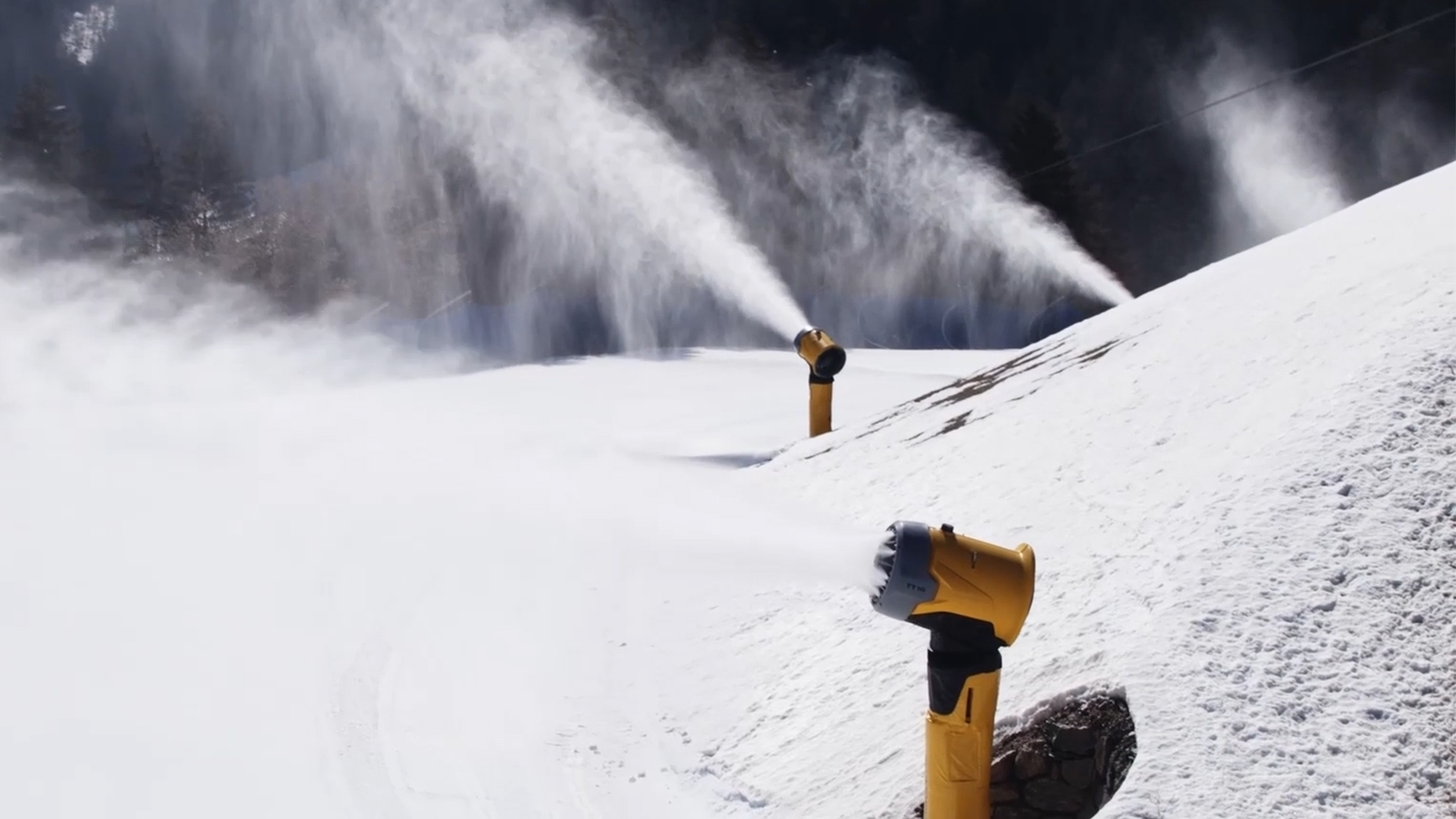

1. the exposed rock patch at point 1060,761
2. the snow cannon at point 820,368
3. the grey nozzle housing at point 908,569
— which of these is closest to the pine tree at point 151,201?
the snow cannon at point 820,368

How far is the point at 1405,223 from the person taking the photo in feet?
20.9

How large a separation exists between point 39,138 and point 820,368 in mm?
36210

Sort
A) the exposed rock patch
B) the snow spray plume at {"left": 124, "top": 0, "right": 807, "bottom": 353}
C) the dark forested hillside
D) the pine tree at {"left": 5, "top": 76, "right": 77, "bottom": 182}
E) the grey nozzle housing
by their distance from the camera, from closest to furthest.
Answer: the grey nozzle housing < the exposed rock patch < the snow spray plume at {"left": 124, "top": 0, "right": 807, "bottom": 353} < the dark forested hillside < the pine tree at {"left": 5, "top": 76, "right": 77, "bottom": 182}

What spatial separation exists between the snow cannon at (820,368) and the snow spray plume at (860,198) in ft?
60.4

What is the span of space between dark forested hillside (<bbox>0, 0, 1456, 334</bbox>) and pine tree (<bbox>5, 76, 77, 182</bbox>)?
0.05 meters

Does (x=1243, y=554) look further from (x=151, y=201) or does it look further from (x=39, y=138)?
(x=39, y=138)

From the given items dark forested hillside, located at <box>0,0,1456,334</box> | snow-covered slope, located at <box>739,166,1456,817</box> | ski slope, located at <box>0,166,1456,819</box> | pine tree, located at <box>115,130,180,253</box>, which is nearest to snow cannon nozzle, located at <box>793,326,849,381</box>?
ski slope, located at <box>0,166,1456,819</box>

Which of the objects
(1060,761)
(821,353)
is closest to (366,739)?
(1060,761)

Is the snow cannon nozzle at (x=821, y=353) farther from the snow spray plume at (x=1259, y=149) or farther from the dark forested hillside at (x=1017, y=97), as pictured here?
the snow spray plume at (x=1259, y=149)

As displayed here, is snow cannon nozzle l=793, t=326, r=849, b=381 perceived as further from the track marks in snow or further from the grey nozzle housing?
the grey nozzle housing

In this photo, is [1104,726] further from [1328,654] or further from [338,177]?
[338,177]

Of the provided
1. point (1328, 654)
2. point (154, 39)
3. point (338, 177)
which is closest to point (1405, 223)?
point (1328, 654)

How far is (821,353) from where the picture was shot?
10.3m

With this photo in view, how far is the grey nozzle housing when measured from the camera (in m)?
3.89
